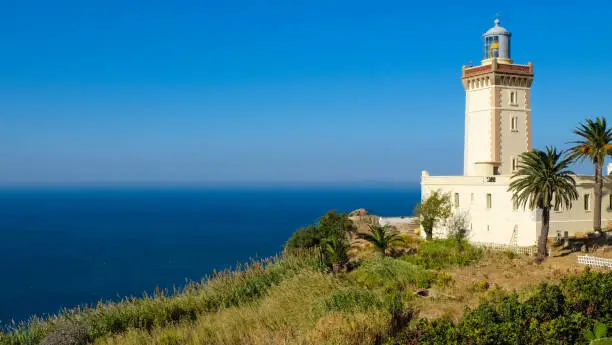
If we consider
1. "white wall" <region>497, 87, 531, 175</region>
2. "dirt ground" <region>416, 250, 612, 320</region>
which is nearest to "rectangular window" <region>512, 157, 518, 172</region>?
"white wall" <region>497, 87, 531, 175</region>

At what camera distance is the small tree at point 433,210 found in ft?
116

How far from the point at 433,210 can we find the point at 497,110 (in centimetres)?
753

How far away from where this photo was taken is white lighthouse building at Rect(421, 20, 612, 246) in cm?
3209

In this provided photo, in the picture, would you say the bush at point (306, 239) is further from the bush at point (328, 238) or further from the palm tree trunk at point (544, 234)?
the palm tree trunk at point (544, 234)

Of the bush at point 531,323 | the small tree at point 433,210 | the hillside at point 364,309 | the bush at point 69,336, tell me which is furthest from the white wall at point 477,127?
the bush at point 69,336

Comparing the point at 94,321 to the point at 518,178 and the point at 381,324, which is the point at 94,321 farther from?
the point at 518,178

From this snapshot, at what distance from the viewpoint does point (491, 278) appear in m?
24.5

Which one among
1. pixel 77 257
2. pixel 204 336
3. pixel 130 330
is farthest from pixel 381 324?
pixel 77 257

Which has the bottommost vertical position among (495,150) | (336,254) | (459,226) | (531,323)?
(336,254)

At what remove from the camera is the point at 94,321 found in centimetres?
1800

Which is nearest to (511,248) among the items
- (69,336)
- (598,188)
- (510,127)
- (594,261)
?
(598,188)

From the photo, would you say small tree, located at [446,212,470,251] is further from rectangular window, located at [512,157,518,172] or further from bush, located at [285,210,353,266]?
bush, located at [285,210,353,266]

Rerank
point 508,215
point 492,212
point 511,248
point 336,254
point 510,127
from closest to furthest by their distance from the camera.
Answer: point 336,254
point 511,248
point 508,215
point 492,212
point 510,127

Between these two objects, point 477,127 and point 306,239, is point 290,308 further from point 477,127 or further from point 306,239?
point 477,127
